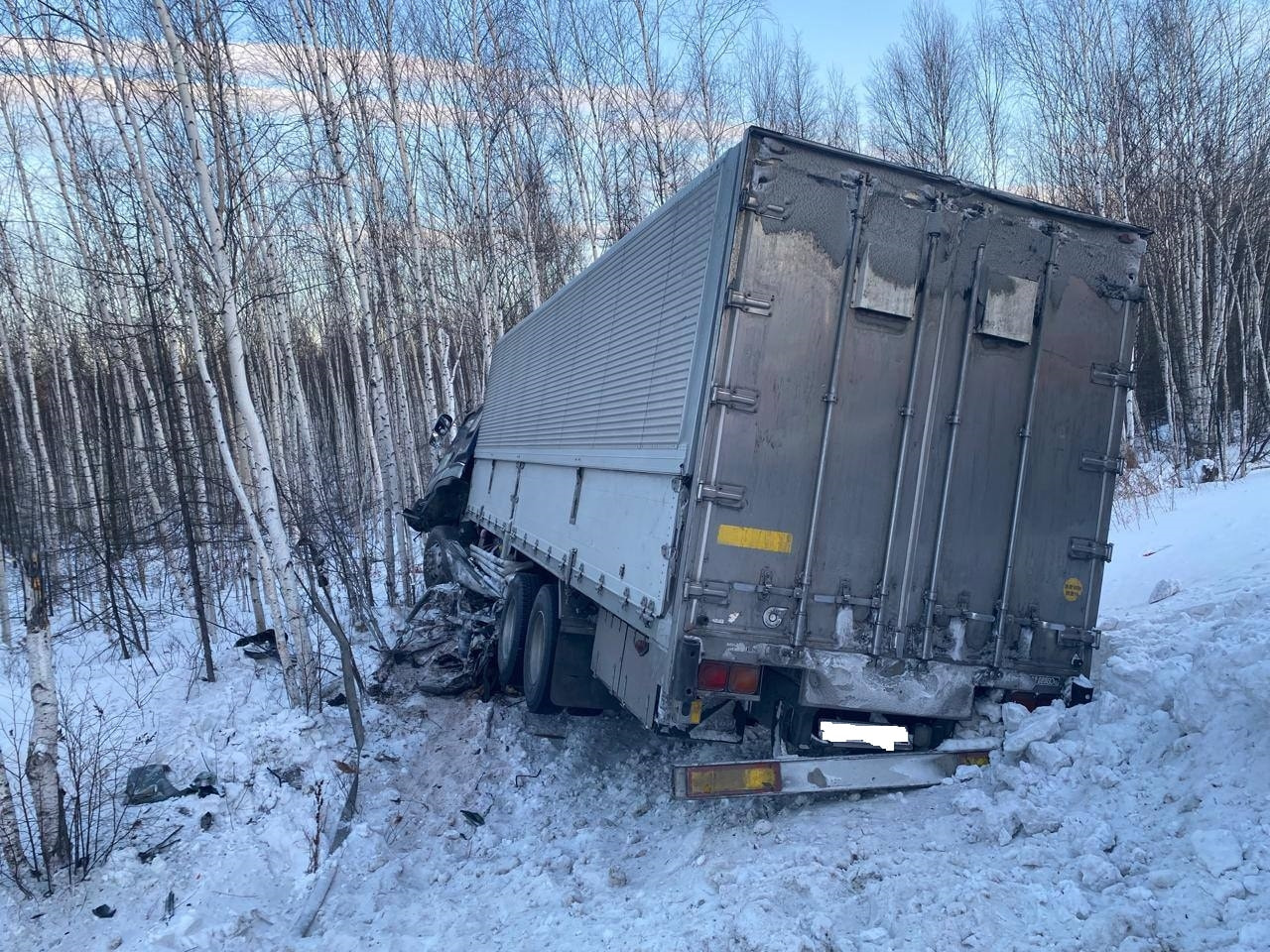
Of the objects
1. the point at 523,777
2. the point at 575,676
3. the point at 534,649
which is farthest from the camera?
the point at 534,649

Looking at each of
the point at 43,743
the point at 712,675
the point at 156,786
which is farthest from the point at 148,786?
the point at 712,675

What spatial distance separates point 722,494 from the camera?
4.23 m

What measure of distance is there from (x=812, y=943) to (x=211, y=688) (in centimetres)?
655

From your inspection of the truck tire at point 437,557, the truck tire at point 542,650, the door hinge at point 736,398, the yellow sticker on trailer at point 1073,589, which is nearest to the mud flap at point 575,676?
the truck tire at point 542,650

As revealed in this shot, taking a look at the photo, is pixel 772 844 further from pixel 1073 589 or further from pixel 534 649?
pixel 534 649

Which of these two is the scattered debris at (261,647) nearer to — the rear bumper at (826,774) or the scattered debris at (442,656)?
the scattered debris at (442,656)

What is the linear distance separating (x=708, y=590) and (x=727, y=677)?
1.69 feet

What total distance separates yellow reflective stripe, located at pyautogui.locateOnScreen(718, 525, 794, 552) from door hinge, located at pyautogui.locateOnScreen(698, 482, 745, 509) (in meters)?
0.12

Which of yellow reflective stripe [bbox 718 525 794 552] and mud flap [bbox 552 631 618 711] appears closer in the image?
yellow reflective stripe [bbox 718 525 794 552]

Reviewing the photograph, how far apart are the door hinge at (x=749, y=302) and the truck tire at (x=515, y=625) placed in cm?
406

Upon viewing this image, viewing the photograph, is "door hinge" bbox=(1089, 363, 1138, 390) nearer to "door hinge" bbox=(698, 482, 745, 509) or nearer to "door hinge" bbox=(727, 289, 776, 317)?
"door hinge" bbox=(727, 289, 776, 317)

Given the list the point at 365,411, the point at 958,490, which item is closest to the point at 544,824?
the point at 958,490

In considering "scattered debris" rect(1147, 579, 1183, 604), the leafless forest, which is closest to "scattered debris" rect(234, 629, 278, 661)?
the leafless forest

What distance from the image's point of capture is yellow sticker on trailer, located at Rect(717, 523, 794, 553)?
13.9 feet
